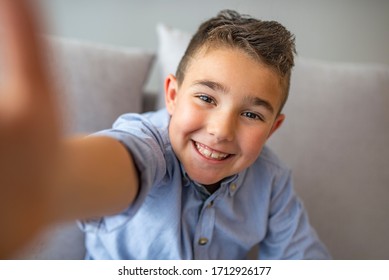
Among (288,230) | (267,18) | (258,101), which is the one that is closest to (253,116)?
(258,101)

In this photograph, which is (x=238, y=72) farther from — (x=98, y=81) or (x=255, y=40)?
(x=98, y=81)

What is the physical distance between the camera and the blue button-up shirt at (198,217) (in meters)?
0.50

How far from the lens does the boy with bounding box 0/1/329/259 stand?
389 mm

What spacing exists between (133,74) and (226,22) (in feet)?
0.96

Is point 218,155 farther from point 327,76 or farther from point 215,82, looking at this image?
point 327,76

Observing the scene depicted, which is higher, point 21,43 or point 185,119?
point 21,43

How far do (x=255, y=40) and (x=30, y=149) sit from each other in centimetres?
33

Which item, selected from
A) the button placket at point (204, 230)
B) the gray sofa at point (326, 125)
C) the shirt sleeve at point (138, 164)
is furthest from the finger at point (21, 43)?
the gray sofa at point (326, 125)

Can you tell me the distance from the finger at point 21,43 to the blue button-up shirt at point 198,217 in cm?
18

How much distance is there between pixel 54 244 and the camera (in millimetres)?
694

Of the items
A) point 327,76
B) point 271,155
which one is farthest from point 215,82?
point 327,76

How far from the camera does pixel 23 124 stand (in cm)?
24

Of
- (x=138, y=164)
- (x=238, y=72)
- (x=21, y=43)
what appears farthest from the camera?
(x=238, y=72)

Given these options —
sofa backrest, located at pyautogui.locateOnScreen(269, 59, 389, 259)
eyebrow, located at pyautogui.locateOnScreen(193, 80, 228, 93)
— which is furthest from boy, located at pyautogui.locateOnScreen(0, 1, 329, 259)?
sofa backrest, located at pyautogui.locateOnScreen(269, 59, 389, 259)
